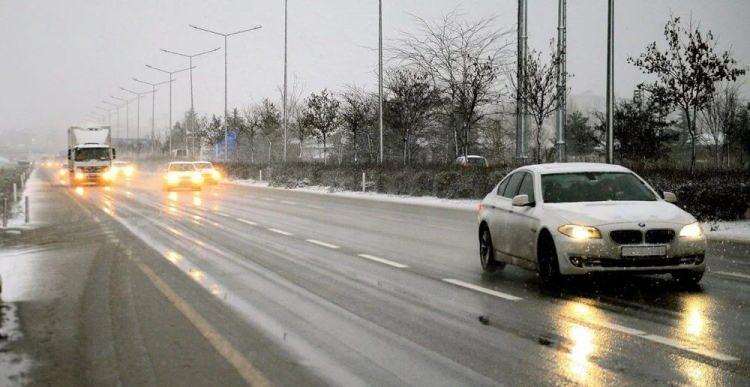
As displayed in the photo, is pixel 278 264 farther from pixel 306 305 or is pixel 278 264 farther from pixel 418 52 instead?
pixel 418 52

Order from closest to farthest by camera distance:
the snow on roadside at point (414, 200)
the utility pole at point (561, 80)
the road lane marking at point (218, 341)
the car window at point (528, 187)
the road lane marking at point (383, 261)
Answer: the road lane marking at point (218, 341) < the car window at point (528, 187) < the road lane marking at point (383, 261) < the utility pole at point (561, 80) < the snow on roadside at point (414, 200)

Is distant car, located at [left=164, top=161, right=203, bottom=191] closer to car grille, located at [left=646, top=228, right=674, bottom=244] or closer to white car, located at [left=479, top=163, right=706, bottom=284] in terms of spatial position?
white car, located at [left=479, top=163, right=706, bottom=284]

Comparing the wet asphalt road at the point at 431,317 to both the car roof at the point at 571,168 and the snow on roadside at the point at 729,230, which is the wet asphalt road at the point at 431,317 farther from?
the snow on roadside at the point at 729,230

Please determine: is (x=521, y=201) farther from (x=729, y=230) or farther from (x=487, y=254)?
(x=729, y=230)

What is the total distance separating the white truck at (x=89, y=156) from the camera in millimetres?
54969

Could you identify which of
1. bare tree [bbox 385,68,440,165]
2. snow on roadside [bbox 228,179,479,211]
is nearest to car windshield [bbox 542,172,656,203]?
snow on roadside [bbox 228,179,479,211]

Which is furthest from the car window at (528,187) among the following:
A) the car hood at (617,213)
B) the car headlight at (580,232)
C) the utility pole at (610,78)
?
the utility pole at (610,78)

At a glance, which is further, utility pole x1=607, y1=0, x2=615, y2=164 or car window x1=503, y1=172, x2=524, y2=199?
utility pole x1=607, y1=0, x2=615, y2=164

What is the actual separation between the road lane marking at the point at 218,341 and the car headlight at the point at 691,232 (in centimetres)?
508

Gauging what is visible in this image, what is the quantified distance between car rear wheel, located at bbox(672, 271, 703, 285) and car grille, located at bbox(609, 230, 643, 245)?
2.42ft

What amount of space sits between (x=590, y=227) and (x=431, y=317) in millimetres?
2361

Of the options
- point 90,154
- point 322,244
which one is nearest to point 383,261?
point 322,244

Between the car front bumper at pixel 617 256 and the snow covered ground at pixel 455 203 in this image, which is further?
the snow covered ground at pixel 455 203

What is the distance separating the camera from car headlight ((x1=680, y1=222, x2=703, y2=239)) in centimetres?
980
